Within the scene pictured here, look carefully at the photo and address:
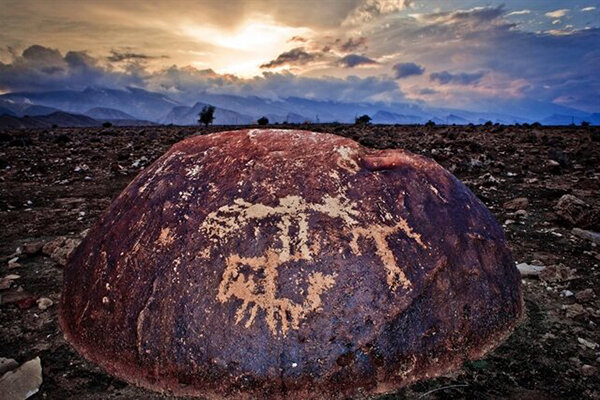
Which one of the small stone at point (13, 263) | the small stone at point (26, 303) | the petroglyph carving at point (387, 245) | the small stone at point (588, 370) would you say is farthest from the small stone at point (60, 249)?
the small stone at point (588, 370)

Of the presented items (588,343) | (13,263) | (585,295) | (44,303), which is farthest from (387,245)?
(13,263)

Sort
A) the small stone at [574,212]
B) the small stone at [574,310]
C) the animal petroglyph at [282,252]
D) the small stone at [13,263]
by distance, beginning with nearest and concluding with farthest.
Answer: the animal petroglyph at [282,252], the small stone at [574,310], the small stone at [13,263], the small stone at [574,212]

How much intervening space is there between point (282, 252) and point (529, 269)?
278 cm

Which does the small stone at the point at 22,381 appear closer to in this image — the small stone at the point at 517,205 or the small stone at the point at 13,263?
the small stone at the point at 13,263

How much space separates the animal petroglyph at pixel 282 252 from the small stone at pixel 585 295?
76.4 inches

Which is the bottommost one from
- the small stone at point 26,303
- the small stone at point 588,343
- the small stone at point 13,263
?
the small stone at point 13,263

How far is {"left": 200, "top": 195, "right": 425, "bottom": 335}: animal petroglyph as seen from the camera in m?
1.90

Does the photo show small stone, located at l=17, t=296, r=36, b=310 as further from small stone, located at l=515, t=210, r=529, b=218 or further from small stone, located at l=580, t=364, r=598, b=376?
small stone, located at l=515, t=210, r=529, b=218

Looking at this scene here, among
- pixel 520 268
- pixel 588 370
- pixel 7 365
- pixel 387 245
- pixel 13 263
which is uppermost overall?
pixel 387 245

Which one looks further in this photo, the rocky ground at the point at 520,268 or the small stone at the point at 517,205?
the small stone at the point at 517,205

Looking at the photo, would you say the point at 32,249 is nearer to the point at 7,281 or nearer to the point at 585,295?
the point at 7,281

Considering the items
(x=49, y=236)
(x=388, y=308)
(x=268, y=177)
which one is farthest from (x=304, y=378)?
(x=49, y=236)

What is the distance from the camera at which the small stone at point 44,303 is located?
3.05 m

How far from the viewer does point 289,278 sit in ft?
6.35
